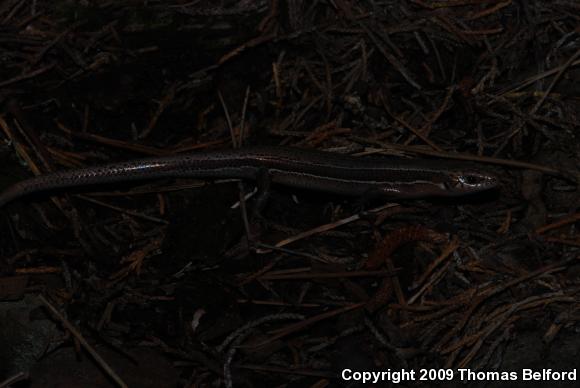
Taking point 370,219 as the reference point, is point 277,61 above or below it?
above

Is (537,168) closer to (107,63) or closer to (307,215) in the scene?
(307,215)

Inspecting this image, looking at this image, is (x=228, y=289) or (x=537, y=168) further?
(x=537, y=168)

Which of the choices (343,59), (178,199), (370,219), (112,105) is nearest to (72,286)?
(178,199)

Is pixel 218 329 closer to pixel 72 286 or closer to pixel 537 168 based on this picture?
pixel 72 286

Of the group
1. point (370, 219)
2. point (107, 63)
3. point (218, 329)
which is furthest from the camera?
point (107, 63)

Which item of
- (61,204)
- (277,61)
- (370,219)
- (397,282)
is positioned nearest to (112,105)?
(61,204)

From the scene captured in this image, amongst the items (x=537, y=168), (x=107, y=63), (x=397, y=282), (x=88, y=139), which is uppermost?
(x=107, y=63)

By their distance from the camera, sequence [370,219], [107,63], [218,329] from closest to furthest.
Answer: [218,329] < [370,219] < [107,63]
